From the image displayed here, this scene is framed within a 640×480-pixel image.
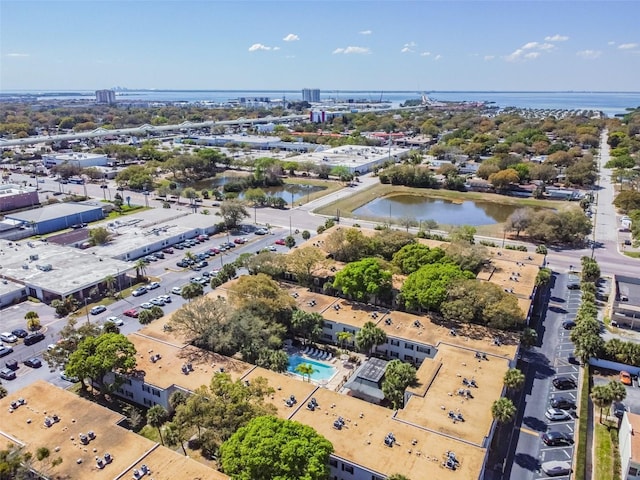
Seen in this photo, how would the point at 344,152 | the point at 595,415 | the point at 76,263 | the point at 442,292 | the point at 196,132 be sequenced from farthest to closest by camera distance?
the point at 196,132
the point at 344,152
the point at 76,263
the point at 442,292
the point at 595,415

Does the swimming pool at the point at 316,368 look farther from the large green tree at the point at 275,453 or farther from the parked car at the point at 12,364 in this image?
the parked car at the point at 12,364

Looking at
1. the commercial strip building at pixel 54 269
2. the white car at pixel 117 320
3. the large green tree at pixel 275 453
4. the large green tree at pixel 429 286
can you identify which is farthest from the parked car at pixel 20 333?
the large green tree at pixel 429 286

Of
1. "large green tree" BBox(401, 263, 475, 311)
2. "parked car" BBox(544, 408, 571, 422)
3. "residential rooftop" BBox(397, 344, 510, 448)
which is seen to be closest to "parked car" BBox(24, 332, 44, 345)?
"residential rooftop" BBox(397, 344, 510, 448)

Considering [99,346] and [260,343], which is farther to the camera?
[260,343]

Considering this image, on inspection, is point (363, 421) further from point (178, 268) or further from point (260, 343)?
point (178, 268)

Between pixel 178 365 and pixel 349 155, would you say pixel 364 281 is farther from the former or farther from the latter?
pixel 349 155

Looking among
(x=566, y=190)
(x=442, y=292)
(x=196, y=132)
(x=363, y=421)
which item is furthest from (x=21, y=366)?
(x=196, y=132)

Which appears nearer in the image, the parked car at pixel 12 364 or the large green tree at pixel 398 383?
the large green tree at pixel 398 383

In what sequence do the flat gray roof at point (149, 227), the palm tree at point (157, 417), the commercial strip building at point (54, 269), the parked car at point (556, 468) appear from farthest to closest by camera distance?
the flat gray roof at point (149, 227)
the commercial strip building at point (54, 269)
the palm tree at point (157, 417)
the parked car at point (556, 468)
